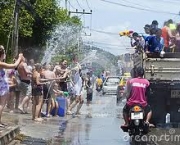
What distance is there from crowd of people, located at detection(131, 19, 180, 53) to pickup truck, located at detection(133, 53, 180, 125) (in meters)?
0.35

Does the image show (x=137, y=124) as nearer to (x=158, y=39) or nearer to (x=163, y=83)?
(x=163, y=83)

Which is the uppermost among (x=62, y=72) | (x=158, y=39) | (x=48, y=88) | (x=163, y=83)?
(x=158, y=39)

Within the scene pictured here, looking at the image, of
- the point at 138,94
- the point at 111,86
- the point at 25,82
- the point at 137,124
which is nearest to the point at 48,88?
the point at 25,82

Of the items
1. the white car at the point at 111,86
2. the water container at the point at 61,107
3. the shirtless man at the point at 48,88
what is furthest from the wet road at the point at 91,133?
the white car at the point at 111,86

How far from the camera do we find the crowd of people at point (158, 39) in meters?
14.3

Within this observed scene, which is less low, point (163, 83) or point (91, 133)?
point (163, 83)

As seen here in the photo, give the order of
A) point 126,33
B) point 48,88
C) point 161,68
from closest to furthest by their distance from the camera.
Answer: point 161,68, point 48,88, point 126,33

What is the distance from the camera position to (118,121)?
1631 centimetres

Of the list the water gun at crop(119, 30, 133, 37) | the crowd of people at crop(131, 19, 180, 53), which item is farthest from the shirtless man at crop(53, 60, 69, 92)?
the crowd of people at crop(131, 19, 180, 53)

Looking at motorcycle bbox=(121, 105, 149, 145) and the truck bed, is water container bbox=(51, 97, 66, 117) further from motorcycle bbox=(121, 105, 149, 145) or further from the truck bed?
motorcycle bbox=(121, 105, 149, 145)

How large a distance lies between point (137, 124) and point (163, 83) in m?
3.09

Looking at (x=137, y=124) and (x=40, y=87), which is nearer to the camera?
(x=137, y=124)

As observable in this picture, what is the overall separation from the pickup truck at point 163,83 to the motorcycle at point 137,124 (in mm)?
2558

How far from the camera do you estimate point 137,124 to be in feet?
35.6
